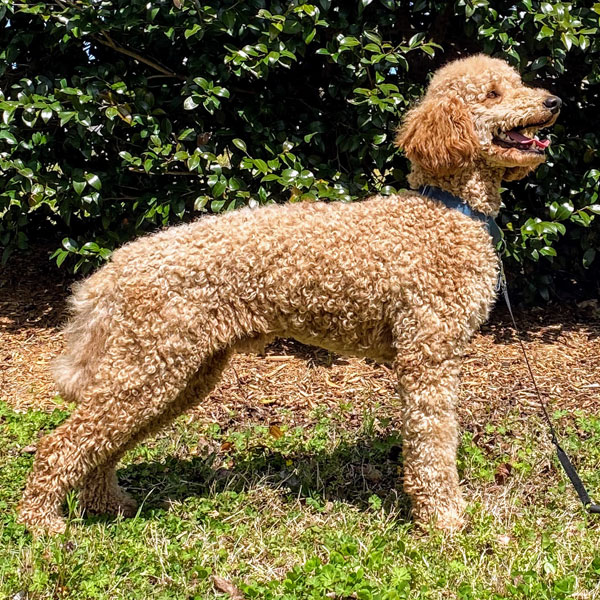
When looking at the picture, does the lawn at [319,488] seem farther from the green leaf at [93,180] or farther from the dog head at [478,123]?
the dog head at [478,123]

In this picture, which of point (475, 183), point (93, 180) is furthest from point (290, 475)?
point (93, 180)

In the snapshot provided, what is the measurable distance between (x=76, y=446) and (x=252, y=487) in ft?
3.17

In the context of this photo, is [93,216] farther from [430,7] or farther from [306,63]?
[430,7]

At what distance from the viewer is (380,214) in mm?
3381

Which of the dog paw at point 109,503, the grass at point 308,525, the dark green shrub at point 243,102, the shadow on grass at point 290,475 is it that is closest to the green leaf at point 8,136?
the dark green shrub at point 243,102

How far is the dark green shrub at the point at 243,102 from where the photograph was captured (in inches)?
174

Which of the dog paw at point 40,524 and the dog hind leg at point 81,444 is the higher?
the dog hind leg at point 81,444

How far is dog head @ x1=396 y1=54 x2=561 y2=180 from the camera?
325cm

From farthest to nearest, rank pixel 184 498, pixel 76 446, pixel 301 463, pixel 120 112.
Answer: pixel 120 112, pixel 301 463, pixel 184 498, pixel 76 446

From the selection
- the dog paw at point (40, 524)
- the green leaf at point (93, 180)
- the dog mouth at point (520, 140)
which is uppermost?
the dog mouth at point (520, 140)

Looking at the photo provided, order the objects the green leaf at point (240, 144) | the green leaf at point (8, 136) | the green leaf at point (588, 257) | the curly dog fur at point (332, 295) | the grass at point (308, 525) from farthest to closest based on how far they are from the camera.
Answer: the green leaf at point (588, 257) → the green leaf at point (8, 136) → the green leaf at point (240, 144) → the curly dog fur at point (332, 295) → the grass at point (308, 525)

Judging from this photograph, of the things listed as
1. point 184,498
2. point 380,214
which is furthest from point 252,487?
point 380,214

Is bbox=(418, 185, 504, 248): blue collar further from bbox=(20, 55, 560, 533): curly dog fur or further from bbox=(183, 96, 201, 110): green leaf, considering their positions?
bbox=(183, 96, 201, 110): green leaf

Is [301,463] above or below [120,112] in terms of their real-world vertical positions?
below
